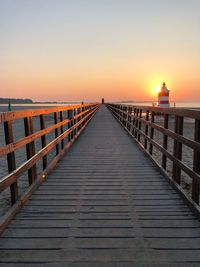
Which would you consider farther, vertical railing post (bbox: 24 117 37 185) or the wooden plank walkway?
vertical railing post (bbox: 24 117 37 185)

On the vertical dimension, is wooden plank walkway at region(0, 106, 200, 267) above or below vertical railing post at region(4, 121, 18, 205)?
below

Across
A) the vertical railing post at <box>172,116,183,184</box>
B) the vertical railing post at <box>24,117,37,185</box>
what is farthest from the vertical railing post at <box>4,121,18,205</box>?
the vertical railing post at <box>172,116,183,184</box>

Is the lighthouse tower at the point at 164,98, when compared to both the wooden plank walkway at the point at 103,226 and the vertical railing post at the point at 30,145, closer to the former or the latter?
the wooden plank walkway at the point at 103,226

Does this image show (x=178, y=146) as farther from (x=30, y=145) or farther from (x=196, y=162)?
(x=30, y=145)

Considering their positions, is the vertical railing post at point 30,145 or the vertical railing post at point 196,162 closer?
the vertical railing post at point 196,162

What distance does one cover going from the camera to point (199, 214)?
11.5 feet

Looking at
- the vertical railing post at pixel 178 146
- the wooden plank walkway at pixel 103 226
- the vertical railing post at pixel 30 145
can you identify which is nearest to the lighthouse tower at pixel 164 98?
the wooden plank walkway at pixel 103 226

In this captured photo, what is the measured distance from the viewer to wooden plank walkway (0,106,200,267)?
2768mm

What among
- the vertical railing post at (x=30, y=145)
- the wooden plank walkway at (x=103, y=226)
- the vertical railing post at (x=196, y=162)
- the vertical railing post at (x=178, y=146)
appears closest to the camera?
Result: the wooden plank walkway at (x=103, y=226)

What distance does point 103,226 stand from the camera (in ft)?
11.1

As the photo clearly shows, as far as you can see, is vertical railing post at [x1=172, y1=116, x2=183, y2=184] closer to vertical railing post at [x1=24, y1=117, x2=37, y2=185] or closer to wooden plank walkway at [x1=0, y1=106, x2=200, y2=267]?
wooden plank walkway at [x1=0, y1=106, x2=200, y2=267]

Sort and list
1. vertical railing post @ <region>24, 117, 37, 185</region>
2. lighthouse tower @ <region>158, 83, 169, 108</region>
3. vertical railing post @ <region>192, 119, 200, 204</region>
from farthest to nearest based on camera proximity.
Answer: lighthouse tower @ <region>158, 83, 169, 108</region> < vertical railing post @ <region>24, 117, 37, 185</region> < vertical railing post @ <region>192, 119, 200, 204</region>

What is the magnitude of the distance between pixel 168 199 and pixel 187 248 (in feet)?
4.51

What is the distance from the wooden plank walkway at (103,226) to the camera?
2.77 meters
